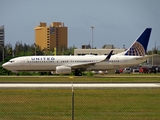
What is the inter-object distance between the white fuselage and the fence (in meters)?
34.4

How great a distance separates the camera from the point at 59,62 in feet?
195

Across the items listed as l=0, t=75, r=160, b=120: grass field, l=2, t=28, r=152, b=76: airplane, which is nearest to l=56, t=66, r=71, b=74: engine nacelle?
l=2, t=28, r=152, b=76: airplane

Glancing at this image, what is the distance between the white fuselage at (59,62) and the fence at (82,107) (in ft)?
113

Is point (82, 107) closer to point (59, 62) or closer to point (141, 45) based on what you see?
point (59, 62)

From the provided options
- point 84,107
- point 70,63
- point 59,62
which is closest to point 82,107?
point 84,107

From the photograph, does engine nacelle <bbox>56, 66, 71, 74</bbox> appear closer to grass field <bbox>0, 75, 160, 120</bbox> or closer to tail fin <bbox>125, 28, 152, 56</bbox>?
tail fin <bbox>125, 28, 152, 56</bbox>

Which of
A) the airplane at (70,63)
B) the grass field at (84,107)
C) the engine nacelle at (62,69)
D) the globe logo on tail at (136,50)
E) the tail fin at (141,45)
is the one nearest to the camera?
the grass field at (84,107)

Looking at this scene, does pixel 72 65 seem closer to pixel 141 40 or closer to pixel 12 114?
pixel 141 40

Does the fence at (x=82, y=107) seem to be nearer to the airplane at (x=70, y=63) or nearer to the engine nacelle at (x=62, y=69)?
the engine nacelle at (x=62, y=69)

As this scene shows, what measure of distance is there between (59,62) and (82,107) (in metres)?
40.5

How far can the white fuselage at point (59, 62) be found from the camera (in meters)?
58.6

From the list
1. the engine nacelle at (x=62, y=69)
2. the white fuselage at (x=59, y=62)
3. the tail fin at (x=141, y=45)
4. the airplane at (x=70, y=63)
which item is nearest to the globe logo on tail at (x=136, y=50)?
the tail fin at (x=141, y=45)

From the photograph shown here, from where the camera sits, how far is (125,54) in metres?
62.9

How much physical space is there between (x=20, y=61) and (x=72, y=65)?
774 cm
